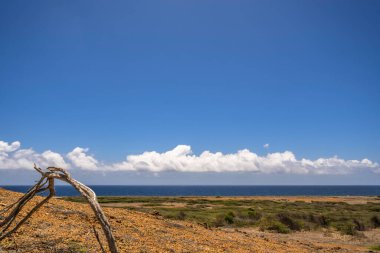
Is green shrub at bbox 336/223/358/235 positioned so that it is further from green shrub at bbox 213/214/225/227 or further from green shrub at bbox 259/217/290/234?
green shrub at bbox 213/214/225/227

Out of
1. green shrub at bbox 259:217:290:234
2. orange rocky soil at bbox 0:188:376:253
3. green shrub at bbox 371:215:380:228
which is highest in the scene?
orange rocky soil at bbox 0:188:376:253

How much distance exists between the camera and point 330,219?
4041cm

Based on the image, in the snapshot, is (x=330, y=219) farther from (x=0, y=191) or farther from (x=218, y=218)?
(x=0, y=191)

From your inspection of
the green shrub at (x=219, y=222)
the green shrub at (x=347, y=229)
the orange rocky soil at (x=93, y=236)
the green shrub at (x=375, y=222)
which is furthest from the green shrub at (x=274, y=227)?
the green shrub at (x=375, y=222)

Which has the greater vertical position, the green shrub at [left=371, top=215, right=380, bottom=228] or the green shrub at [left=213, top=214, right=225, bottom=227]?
the green shrub at [left=213, top=214, right=225, bottom=227]

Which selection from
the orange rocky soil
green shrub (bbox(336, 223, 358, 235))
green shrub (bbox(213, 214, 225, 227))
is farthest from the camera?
green shrub (bbox(213, 214, 225, 227))

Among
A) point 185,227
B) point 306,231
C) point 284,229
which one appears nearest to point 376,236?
point 306,231

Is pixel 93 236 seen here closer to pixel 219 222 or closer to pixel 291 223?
pixel 219 222

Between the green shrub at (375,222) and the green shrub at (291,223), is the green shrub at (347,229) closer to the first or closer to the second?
the green shrub at (291,223)

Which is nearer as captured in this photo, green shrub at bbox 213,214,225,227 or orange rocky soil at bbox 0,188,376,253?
orange rocky soil at bbox 0,188,376,253

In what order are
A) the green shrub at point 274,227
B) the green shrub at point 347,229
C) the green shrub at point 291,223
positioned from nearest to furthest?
the green shrub at point 274,227 < the green shrub at point 347,229 < the green shrub at point 291,223

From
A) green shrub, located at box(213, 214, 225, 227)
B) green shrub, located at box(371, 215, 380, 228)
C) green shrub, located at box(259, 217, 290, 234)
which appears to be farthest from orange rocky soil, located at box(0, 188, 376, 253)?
green shrub, located at box(371, 215, 380, 228)

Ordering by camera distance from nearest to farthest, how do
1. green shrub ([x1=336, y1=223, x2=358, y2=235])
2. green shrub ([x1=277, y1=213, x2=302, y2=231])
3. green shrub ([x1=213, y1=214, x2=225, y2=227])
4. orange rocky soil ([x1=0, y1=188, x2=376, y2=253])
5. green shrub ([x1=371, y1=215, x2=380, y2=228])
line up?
orange rocky soil ([x1=0, y1=188, x2=376, y2=253]), green shrub ([x1=336, y1=223, x2=358, y2=235]), green shrub ([x1=213, y1=214, x2=225, y2=227]), green shrub ([x1=277, y1=213, x2=302, y2=231]), green shrub ([x1=371, y1=215, x2=380, y2=228])

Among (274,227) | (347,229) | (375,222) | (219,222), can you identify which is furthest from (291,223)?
(375,222)
